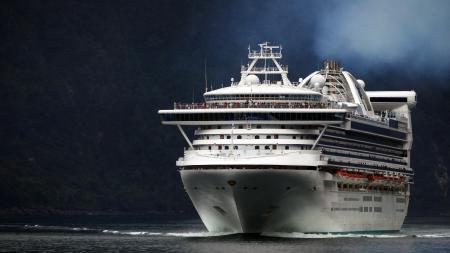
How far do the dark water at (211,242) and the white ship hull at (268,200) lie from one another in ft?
2.77

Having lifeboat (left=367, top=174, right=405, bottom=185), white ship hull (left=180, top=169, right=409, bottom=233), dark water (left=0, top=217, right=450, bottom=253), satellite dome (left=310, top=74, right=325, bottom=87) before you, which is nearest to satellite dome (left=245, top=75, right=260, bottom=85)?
satellite dome (left=310, top=74, right=325, bottom=87)

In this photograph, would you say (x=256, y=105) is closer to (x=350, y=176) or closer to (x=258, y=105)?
(x=258, y=105)

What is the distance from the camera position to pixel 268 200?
13575cm

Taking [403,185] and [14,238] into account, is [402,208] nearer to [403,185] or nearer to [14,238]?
[403,185]

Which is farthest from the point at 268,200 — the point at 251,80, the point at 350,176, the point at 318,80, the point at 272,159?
the point at 318,80

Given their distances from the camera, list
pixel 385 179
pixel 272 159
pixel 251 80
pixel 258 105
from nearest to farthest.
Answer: pixel 272 159, pixel 258 105, pixel 251 80, pixel 385 179

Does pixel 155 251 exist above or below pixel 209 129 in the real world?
below

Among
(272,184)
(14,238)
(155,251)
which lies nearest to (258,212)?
(272,184)

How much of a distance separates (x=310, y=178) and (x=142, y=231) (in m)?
29.6

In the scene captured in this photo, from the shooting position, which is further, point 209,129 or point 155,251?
point 209,129

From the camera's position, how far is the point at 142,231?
162 m

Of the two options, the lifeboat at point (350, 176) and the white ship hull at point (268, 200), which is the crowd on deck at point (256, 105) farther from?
the lifeboat at point (350, 176)

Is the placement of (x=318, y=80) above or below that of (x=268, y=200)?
above

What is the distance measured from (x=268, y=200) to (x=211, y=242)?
18.1 feet
